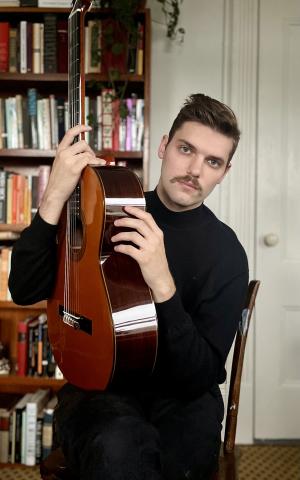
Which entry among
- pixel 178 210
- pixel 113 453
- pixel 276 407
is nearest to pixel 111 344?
pixel 113 453

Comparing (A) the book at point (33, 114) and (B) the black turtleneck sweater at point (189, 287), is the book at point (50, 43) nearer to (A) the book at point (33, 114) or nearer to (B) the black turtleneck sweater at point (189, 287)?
(A) the book at point (33, 114)

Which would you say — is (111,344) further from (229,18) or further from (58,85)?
(229,18)

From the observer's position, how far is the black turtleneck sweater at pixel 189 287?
3.00ft

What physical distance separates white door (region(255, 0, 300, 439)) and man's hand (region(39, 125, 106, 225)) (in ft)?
4.88

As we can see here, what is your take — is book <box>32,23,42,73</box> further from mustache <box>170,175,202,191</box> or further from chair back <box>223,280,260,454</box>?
chair back <box>223,280,260,454</box>

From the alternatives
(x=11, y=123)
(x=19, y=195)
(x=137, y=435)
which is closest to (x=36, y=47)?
(x=11, y=123)

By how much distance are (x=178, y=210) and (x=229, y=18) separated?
5.05ft

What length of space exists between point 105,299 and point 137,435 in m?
0.24

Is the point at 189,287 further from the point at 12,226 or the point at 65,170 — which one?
the point at 12,226

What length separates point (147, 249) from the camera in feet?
2.84

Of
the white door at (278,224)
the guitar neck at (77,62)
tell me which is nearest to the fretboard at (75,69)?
the guitar neck at (77,62)

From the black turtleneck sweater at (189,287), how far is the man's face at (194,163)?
69 millimetres

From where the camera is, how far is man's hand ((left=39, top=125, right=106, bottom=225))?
Answer: 0.97 m

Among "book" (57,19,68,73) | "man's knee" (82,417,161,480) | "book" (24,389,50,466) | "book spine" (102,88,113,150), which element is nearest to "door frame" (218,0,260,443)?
"book spine" (102,88,113,150)
